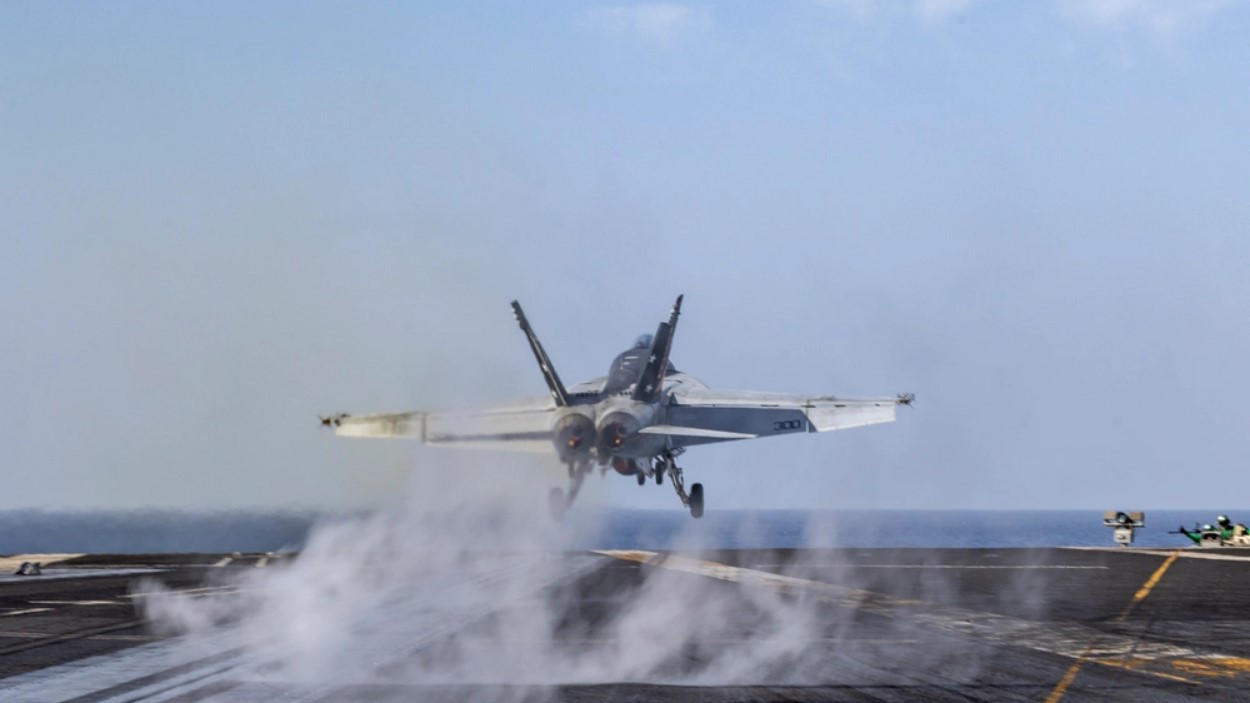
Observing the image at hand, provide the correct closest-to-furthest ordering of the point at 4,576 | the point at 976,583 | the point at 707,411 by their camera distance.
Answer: the point at 707,411 → the point at 976,583 → the point at 4,576

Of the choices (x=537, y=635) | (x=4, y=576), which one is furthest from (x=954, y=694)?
(x=4, y=576)

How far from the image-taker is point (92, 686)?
23344mm

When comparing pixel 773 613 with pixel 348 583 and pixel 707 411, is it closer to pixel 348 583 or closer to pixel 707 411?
pixel 707 411

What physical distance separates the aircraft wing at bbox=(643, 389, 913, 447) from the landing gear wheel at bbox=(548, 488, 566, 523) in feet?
16.8

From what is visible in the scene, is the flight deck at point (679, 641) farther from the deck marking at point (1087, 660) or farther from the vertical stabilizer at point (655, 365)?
the vertical stabilizer at point (655, 365)

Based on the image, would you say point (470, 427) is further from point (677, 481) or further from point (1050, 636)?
point (1050, 636)

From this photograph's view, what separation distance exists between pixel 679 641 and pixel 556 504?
11.1m

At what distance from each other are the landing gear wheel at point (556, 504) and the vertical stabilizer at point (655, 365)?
420 cm

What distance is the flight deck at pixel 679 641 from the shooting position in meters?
23.4

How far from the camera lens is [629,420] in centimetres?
3922

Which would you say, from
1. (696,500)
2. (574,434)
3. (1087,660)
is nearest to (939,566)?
(696,500)

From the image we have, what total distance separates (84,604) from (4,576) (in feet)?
53.7

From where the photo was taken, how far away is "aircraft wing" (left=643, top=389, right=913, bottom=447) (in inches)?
1719

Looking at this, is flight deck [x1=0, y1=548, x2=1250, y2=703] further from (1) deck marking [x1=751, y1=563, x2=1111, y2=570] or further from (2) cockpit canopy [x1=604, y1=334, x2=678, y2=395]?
(2) cockpit canopy [x1=604, y1=334, x2=678, y2=395]
